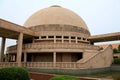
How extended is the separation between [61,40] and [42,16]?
311 inches

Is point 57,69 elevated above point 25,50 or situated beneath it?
situated beneath

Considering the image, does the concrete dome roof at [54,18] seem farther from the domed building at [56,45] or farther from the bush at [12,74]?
the bush at [12,74]

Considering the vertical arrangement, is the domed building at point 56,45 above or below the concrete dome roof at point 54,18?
below

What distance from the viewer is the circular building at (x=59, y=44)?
22539 millimetres

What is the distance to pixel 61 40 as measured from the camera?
1059 inches

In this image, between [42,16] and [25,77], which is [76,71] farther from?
[42,16]

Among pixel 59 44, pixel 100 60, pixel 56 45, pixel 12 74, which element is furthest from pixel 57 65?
pixel 12 74

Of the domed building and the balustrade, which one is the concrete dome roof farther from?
the balustrade

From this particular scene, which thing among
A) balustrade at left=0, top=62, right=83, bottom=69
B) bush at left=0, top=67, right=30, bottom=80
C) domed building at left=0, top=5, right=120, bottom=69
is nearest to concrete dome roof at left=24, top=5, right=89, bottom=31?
domed building at left=0, top=5, right=120, bottom=69

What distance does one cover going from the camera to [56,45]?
23.1m

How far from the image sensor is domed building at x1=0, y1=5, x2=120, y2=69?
814 inches

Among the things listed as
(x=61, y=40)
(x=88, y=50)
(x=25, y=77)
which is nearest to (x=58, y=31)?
(x=61, y=40)

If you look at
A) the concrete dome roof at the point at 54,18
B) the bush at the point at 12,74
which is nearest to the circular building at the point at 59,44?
the concrete dome roof at the point at 54,18

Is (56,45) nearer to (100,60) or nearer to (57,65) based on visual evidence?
(57,65)
